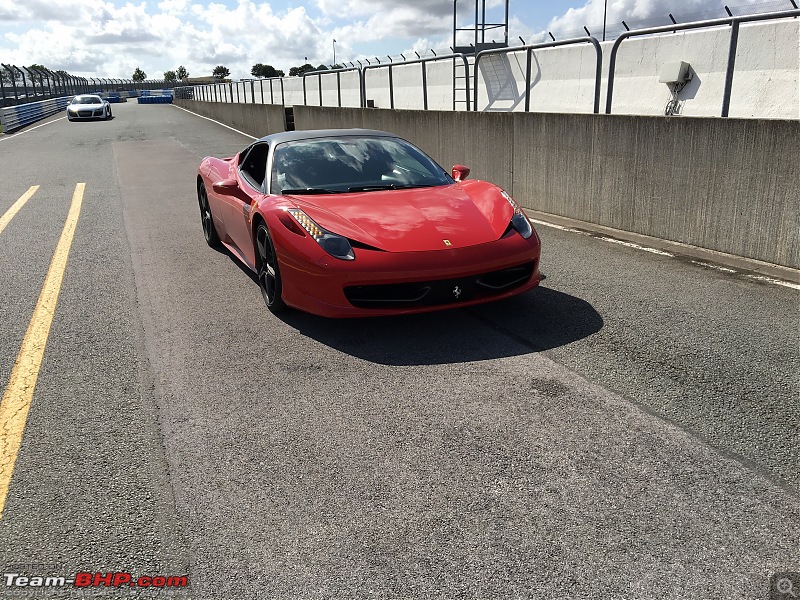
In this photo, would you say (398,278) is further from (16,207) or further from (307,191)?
(16,207)

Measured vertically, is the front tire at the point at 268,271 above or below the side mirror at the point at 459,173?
below

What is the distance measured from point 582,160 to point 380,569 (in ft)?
22.5

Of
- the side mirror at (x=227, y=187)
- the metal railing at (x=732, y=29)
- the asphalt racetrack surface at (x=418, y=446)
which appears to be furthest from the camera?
the metal railing at (x=732, y=29)

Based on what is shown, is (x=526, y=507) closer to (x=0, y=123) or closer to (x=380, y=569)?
(x=380, y=569)

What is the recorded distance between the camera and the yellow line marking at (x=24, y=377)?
3160 millimetres

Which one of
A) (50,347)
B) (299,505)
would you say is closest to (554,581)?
(299,505)

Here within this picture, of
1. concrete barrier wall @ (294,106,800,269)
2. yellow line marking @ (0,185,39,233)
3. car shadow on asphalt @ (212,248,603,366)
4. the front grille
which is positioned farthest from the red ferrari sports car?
yellow line marking @ (0,185,39,233)

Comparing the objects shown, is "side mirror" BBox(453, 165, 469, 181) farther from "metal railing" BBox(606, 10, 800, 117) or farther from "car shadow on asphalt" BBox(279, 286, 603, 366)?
"metal railing" BBox(606, 10, 800, 117)

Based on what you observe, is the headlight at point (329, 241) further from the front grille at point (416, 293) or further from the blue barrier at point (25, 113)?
the blue barrier at point (25, 113)

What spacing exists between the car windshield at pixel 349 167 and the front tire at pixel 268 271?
1.33 feet

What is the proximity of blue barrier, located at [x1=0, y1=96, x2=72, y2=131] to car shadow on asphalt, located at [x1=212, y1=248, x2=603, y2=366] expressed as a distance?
3190cm

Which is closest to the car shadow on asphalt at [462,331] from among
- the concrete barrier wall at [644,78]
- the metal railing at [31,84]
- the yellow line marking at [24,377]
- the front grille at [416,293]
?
the front grille at [416,293]

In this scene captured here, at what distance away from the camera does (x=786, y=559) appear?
2.31 m

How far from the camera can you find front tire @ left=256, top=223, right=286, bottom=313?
489 cm
